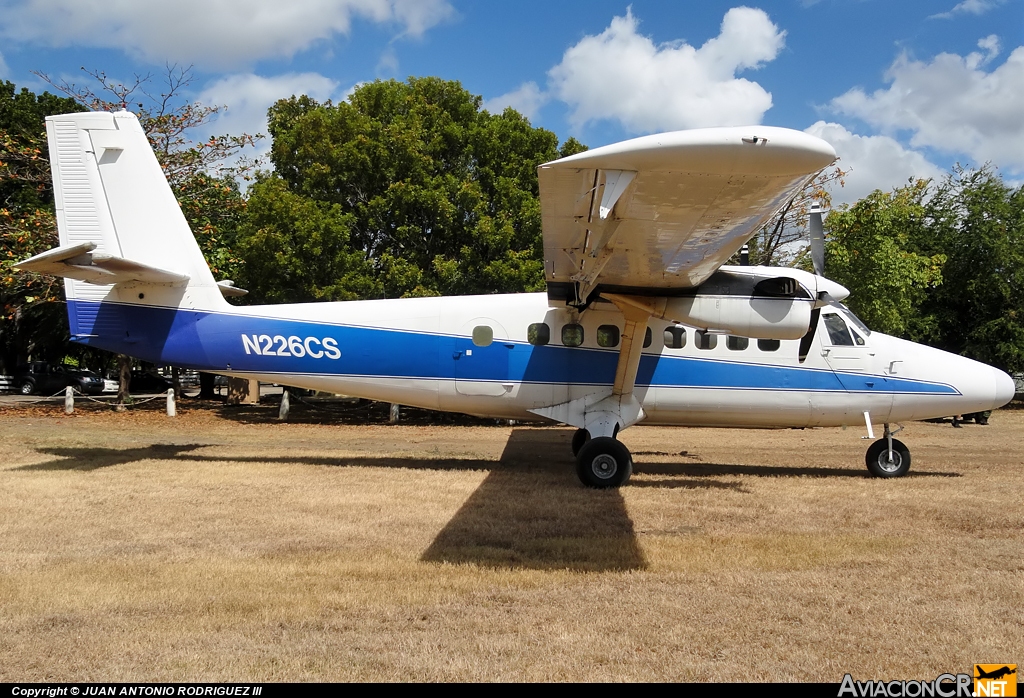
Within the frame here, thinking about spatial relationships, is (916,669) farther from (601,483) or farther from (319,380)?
(319,380)

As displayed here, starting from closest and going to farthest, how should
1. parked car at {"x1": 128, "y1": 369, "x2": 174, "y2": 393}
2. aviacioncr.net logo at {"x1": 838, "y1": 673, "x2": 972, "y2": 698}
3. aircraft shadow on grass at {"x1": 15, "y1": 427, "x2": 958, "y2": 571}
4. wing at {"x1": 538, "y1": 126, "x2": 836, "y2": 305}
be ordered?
aviacioncr.net logo at {"x1": 838, "y1": 673, "x2": 972, "y2": 698} < wing at {"x1": 538, "y1": 126, "x2": 836, "y2": 305} < aircraft shadow on grass at {"x1": 15, "y1": 427, "x2": 958, "y2": 571} < parked car at {"x1": 128, "y1": 369, "x2": 174, "y2": 393}

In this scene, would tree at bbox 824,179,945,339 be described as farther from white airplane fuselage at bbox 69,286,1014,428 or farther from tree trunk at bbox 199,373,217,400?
tree trunk at bbox 199,373,217,400

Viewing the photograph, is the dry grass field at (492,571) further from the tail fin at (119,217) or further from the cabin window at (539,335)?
the tail fin at (119,217)

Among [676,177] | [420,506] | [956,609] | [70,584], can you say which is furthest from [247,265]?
[956,609]

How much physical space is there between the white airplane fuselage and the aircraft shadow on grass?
1167 mm

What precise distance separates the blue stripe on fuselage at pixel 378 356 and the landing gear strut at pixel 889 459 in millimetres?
1230

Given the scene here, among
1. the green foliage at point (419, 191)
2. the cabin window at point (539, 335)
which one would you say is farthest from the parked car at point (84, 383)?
the cabin window at point (539, 335)

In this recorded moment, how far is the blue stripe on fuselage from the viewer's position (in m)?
11.4

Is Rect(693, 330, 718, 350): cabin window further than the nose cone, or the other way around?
Rect(693, 330, 718, 350): cabin window

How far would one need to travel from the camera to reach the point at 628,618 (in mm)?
5043

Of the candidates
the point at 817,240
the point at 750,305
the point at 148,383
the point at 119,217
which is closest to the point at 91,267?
the point at 119,217

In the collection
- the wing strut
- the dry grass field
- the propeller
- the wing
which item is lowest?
the dry grass field

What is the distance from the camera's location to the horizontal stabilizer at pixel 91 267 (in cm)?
955

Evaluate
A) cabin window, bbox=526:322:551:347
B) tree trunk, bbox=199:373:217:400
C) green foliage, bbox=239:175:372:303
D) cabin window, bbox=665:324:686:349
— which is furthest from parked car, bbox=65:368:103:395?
cabin window, bbox=665:324:686:349
